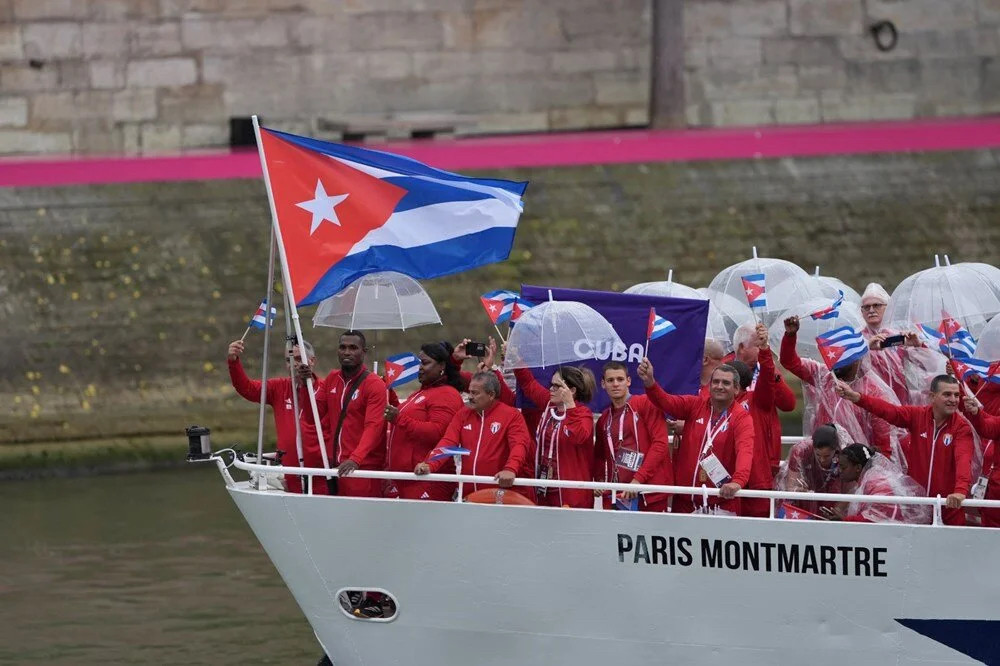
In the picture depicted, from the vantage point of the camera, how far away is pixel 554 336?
421 inches

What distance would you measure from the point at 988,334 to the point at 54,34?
16.7m

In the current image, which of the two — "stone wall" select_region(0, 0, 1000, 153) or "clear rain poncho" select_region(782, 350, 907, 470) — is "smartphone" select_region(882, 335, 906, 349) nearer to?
"clear rain poncho" select_region(782, 350, 907, 470)

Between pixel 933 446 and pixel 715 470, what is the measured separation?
1311mm

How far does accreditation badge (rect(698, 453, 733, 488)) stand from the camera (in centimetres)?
1039

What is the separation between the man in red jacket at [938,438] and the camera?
33.4 feet

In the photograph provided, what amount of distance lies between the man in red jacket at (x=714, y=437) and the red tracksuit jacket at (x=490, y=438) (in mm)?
868

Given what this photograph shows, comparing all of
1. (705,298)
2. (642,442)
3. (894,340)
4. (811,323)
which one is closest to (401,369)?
(642,442)

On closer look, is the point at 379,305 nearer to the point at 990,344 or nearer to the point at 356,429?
the point at 356,429

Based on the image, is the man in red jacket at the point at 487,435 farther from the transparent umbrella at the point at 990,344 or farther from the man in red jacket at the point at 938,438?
the transparent umbrella at the point at 990,344

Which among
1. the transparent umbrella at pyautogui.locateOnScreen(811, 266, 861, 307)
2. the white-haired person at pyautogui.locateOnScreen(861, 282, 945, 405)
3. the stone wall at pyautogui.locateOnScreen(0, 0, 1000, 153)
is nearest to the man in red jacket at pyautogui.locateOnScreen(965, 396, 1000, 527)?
the white-haired person at pyautogui.locateOnScreen(861, 282, 945, 405)

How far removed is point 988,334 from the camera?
→ 1075 centimetres

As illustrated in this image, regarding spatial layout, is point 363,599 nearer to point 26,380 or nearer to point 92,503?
point 92,503

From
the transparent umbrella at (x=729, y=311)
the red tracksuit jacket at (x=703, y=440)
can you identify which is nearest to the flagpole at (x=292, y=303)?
the red tracksuit jacket at (x=703, y=440)

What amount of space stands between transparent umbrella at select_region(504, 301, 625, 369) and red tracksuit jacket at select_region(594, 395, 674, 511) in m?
0.43
